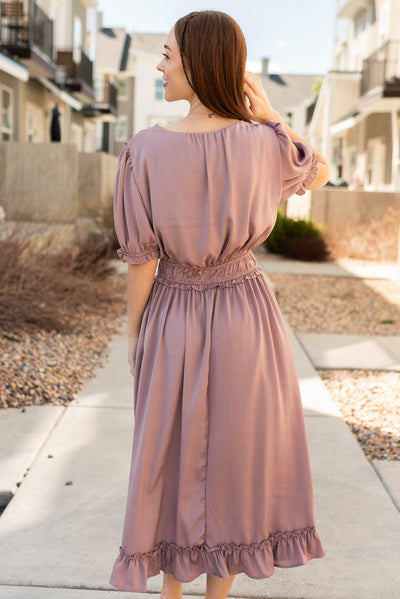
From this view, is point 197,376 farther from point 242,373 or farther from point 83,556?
point 83,556

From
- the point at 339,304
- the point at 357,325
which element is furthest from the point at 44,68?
the point at 357,325

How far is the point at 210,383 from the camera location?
6.44 feet

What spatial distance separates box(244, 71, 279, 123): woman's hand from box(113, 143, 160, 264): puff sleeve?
0.37 m

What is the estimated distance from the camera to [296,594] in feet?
7.57

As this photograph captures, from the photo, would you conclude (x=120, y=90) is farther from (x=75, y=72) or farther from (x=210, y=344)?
(x=210, y=344)

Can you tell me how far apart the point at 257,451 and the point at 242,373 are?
0.77 ft

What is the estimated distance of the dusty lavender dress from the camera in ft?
6.23

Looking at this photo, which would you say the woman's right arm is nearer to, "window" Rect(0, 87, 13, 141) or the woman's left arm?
the woman's left arm

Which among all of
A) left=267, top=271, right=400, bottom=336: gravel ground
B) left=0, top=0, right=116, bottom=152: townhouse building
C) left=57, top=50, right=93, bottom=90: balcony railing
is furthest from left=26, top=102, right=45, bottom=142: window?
left=267, top=271, right=400, bottom=336: gravel ground

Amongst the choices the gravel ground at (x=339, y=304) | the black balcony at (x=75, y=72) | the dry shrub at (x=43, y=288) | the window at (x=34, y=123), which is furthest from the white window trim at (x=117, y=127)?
the dry shrub at (x=43, y=288)

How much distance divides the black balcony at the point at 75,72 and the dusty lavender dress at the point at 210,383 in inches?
801

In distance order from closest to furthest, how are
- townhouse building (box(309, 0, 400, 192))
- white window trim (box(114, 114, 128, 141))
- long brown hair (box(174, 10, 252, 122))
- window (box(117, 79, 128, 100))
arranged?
1. long brown hair (box(174, 10, 252, 122))
2. townhouse building (box(309, 0, 400, 192))
3. white window trim (box(114, 114, 128, 141))
4. window (box(117, 79, 128, 100))

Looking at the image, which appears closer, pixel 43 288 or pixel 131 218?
pixel 131 218

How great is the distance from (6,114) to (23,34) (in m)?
2.01
